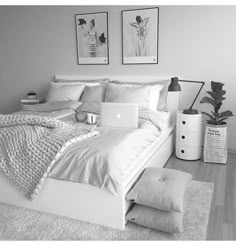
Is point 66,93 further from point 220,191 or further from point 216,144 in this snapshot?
point 220,191

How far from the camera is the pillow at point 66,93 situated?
12.1ft

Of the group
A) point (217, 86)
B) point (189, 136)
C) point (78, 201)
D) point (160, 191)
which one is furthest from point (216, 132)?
point (78, 201)

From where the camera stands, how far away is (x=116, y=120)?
2615 millimetres

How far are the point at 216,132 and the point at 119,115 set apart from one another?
1178 mm

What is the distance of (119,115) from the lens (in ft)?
8.52

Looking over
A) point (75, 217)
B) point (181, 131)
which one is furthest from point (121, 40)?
point (75, 217)

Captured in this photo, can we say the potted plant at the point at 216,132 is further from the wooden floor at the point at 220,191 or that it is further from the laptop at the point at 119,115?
the laptop at the point at 119,115

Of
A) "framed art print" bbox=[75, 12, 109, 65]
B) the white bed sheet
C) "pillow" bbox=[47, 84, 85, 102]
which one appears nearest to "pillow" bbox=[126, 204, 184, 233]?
the white bed sheet

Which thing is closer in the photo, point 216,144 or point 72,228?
point 72,228

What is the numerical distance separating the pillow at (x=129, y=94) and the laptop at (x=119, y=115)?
562 mm

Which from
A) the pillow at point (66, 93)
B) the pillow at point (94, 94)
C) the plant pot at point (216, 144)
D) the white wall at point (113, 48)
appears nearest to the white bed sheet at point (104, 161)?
the plant pot at point (216, 144)

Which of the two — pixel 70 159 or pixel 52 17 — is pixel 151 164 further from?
pixel 52 17

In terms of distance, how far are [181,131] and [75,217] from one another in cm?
164

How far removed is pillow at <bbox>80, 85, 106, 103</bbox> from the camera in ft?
11.5
